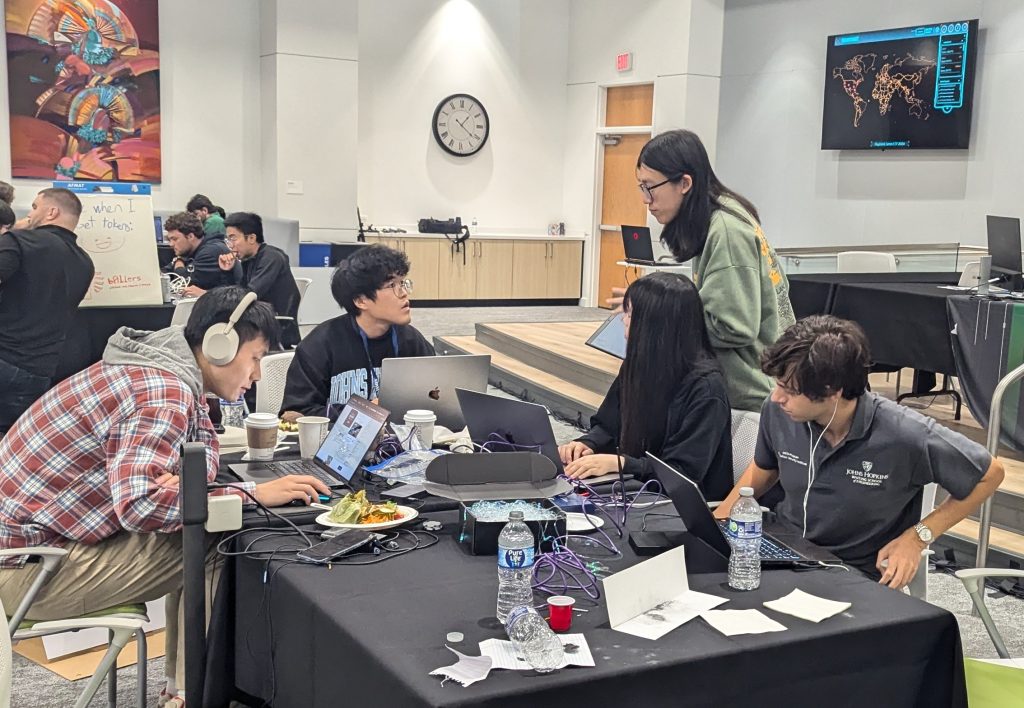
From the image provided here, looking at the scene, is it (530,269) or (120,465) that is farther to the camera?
(530,269)

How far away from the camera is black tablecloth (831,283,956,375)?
17.8 ft

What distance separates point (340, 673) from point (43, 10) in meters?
9.26

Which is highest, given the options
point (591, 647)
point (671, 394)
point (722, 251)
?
point (722, 251)

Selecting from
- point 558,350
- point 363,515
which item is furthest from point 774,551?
point 558,350

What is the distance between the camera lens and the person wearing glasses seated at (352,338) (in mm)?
3238

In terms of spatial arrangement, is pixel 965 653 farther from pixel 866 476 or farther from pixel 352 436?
pixel 352 436

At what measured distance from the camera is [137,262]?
5168mm

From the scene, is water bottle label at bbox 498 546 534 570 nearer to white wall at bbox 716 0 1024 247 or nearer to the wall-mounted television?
white wall at bbox 716 0 1024 247

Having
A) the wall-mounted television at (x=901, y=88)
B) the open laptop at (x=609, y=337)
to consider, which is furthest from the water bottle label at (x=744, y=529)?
the wall-mounted television at (x=901, y=88)

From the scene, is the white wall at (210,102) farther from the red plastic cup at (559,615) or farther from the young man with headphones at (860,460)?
the red plastic cup at (559,615)

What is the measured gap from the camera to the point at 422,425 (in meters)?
2.76

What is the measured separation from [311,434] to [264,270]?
3440 millimetres

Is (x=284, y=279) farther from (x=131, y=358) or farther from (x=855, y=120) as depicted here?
(x=855, y=120)

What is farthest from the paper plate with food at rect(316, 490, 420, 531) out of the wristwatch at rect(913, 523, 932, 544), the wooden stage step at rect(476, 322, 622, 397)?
the wooden stage step at rect(476, 322, 622, 397)
